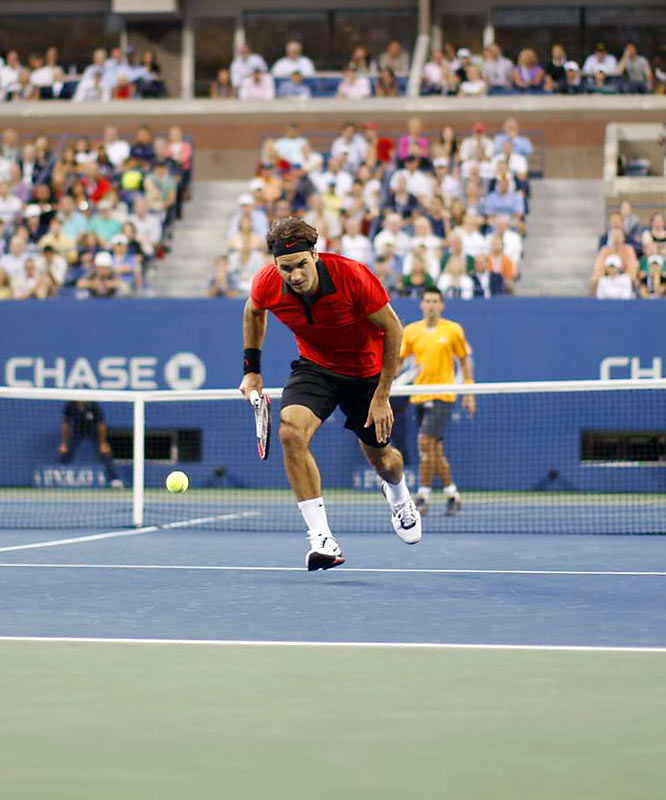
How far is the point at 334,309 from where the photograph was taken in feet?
26.1

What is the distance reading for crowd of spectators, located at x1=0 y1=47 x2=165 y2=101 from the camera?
80.9ft

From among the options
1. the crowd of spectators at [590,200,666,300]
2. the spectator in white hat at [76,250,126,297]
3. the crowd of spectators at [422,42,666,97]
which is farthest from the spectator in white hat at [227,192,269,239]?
the crowd of spectators at [422,42,666,97]

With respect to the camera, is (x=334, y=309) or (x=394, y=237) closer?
(x=334, y=309)

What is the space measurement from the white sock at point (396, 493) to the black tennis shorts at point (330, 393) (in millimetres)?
527

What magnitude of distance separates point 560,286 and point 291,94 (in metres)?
7.71

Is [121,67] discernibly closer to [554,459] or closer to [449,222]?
[449,222]

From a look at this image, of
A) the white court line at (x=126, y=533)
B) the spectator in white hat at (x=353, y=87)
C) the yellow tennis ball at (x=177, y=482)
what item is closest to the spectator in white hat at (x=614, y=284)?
the white court line at (x=126, y=533)

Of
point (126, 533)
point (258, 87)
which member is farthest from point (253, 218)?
point (126, 533)

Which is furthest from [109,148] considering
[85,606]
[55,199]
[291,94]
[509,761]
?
[509,761]

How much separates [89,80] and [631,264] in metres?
11.2

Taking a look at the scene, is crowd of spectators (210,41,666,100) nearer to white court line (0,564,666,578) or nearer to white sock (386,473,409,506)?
white sock (386,473,409,506)

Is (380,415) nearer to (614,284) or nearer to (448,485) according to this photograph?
(448,485)

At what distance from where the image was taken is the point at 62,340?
57.1 ft

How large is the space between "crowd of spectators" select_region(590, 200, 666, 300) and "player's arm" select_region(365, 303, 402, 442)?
872 centimetres
